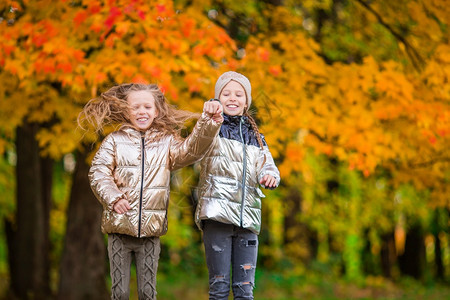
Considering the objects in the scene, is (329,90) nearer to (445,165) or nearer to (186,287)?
(445,165)

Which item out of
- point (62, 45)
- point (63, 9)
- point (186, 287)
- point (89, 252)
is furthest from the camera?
point (186, 287)

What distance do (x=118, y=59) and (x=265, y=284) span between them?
8223mm

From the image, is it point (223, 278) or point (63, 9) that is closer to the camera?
point (223, 278)

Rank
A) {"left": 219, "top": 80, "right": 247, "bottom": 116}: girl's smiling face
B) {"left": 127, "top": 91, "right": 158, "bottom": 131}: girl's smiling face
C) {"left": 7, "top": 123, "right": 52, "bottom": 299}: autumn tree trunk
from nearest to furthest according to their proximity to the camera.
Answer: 1. {"left": 127, "top": 91, "right": 158, "bottom": 131}: girl's smiling face
2. {"left": 219, "top": 80, "right": 247, "bottom": 116}: girl's smiling face
3. {"left": 7, "top": 123, "right": 52, "bottom": 299}: autumn tree trunk

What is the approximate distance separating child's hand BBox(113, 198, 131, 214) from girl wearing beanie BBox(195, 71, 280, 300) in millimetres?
505

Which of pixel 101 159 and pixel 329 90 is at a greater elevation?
pixel 329 90

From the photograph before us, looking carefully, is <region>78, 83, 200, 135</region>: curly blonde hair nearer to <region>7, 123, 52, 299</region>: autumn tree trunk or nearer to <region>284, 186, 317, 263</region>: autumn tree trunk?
<region>7, 123, 52, 299</region>: autumn tree trunk

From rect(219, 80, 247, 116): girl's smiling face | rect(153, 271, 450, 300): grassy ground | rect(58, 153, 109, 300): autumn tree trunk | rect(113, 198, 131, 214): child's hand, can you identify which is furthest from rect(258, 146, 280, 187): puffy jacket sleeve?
rect(153, 271, 450, 300): grassy ground

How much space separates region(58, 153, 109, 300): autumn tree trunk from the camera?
8266 millimetres

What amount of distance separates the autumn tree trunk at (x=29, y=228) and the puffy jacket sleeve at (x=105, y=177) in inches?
294

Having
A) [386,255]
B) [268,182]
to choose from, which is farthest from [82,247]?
[386,255]

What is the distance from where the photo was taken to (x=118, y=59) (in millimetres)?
5430

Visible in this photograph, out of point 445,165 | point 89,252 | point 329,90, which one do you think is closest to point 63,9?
point 329,90

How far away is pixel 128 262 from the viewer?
340 centimetres
